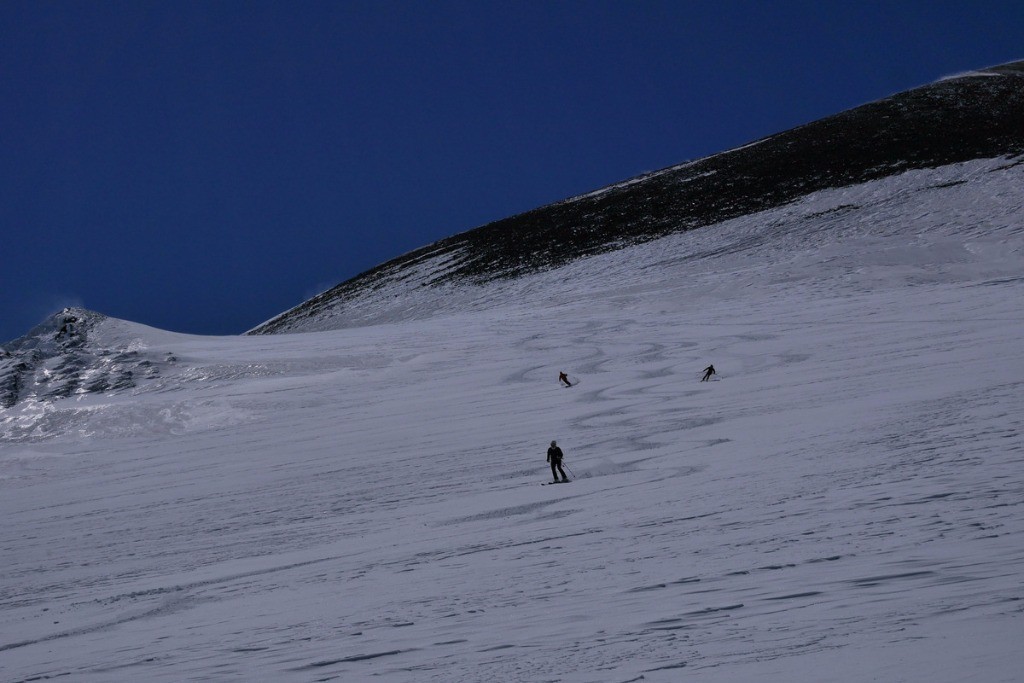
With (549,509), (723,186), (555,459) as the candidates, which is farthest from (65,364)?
(723,186)

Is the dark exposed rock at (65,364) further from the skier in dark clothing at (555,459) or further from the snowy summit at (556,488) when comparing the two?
the skier in dark clothing at (555,459)

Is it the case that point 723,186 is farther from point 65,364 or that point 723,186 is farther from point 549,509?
point 549,509

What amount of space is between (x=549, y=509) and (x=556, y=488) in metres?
1.31

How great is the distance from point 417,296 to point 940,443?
44463mm

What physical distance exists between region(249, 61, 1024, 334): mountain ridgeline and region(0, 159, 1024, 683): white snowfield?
2482 centimetres

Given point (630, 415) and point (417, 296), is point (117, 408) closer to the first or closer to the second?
point (630, 415)

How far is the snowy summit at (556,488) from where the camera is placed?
6820 millimetres

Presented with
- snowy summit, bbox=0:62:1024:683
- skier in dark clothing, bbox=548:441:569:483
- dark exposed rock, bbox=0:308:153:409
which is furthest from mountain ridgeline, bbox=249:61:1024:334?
skier in dark clothing, bbox=548:441:569:483

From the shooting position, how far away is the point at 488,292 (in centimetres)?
4950

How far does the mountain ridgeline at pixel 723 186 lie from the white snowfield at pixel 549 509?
24819 mm

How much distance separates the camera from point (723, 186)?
61.6 metres

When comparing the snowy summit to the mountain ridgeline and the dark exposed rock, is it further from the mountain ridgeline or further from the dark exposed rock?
the mountain ridgeline

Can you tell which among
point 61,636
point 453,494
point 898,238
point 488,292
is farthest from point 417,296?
point 61,636

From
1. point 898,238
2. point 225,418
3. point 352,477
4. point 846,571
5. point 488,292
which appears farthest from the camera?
point 488,292
